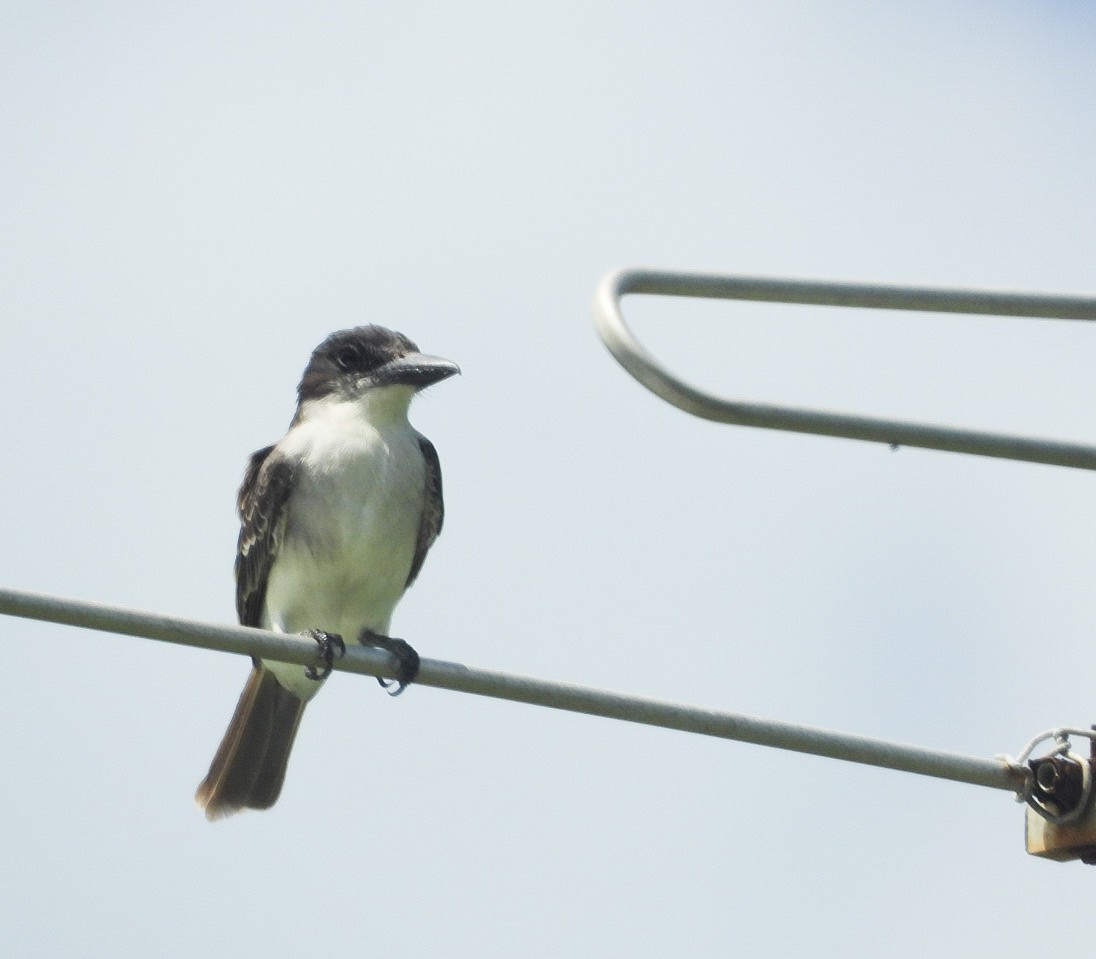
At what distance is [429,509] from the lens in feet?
28.5

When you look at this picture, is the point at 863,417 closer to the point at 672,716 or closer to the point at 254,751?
the point at 672,716

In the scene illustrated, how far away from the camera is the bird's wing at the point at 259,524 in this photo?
8352 mm

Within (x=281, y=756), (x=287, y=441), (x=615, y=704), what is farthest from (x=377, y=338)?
(x=615, y=704)

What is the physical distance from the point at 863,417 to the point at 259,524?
204 inches

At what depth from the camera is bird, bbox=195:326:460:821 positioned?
26.9 feet

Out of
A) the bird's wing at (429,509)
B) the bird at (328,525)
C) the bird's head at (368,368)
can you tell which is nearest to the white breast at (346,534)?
the bird at (328,525)

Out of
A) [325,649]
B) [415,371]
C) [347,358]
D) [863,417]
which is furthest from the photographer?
[347,358]

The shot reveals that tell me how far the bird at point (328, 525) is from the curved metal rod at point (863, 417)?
4154mm

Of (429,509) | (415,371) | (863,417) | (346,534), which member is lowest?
(863,417)

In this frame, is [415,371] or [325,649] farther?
[415,371]

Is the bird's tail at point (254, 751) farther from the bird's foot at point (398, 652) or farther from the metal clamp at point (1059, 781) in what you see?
the metal clamp at point (1059, 781)

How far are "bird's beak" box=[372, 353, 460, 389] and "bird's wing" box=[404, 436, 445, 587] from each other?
1.15ft

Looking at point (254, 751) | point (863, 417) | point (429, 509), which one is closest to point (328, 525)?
point (429, 509)

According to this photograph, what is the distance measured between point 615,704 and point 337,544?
4.00 meters
